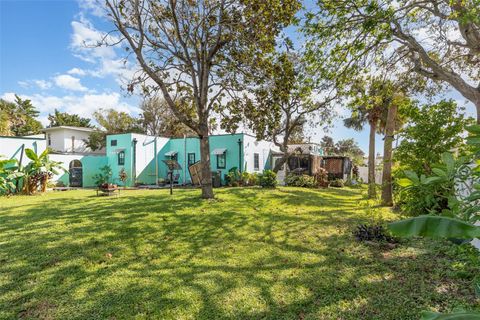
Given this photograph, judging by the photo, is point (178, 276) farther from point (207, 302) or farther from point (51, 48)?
point (51, 48)

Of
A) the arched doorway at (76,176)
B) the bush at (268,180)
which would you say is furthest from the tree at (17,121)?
the bush at (268,180)

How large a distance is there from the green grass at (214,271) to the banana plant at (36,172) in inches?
320

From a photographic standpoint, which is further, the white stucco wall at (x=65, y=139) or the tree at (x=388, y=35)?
the white stucco wall at (x=65, y=139)

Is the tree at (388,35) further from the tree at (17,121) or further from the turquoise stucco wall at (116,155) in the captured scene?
the tree at (17,121)

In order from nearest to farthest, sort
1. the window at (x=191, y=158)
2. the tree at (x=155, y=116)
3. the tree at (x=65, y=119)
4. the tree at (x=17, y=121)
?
the window at (x=191, y=158)
the tree at (x=155, y=116)
the tree at (x=17, y=121)
the tree at (x=65, y=119)

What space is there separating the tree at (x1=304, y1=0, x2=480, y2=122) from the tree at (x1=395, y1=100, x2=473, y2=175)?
0.65 metres

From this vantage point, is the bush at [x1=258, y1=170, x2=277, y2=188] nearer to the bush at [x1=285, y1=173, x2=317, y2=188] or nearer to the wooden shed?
the bush at [x1=285, y1=173, x2=317, y2=188]

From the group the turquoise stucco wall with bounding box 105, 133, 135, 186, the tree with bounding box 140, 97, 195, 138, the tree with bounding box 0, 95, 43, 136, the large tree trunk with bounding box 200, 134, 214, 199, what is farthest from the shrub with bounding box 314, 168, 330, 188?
the tree with bounding box 0, 95, 43, 136

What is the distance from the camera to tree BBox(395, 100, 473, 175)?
229 inches

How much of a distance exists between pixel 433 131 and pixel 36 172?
18.5 metres

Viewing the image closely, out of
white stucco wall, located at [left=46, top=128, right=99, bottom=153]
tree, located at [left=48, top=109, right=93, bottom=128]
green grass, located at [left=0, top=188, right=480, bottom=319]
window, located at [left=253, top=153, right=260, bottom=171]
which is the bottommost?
green grass, located at [left=0, top=188, right=480, bottom=319]

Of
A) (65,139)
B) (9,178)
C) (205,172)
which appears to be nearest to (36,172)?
(9,178)

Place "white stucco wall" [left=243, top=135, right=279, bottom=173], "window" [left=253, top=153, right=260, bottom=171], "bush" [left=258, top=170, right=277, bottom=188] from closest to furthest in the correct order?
"bush" [left=258, top=170, right=277, bottom=188], "white stucco wall" [left=243, top=135, right=279, bottom=173], "window" [left=253, top=153, right=260, bottom=171]

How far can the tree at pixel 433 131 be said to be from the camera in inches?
229
